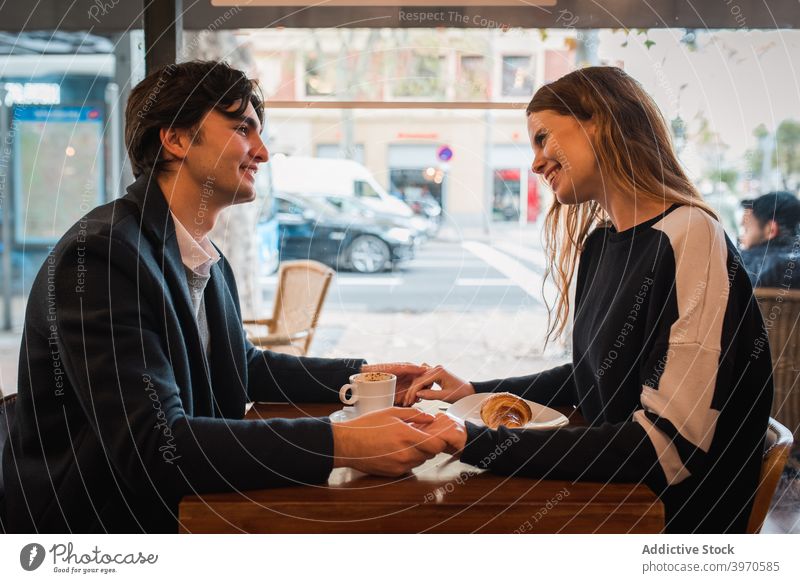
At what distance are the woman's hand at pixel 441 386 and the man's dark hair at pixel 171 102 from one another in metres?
0.71

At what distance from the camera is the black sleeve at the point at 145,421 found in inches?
49.3

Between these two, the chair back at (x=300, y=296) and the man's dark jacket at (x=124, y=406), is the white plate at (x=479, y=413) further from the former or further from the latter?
the chair back at (x=300, y=296)

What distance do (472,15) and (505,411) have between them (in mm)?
1566

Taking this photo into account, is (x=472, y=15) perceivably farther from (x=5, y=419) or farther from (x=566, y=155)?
(x=5, y=419)

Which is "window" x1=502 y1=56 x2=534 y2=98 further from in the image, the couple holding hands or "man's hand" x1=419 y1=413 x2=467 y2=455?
"man's hand" x1=419 y1=413 x2=467 y2=455

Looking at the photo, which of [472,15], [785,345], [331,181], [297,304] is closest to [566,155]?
[472,15]

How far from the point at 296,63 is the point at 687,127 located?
273cm

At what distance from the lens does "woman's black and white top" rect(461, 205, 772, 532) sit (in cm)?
132

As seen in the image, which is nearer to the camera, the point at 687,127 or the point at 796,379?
the point at 796,379

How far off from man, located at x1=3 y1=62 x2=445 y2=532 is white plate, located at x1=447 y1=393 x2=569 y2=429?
29 cm

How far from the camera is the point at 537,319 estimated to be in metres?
7.88

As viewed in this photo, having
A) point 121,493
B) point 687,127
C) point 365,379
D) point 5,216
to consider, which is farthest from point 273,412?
point 5,216

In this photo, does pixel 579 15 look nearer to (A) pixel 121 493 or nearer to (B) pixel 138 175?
(B) pixel 138 175

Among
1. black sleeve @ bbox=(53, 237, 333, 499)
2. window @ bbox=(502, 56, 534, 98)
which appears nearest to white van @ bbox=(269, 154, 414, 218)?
window @ bbox=(502, 56, 534, 98)
